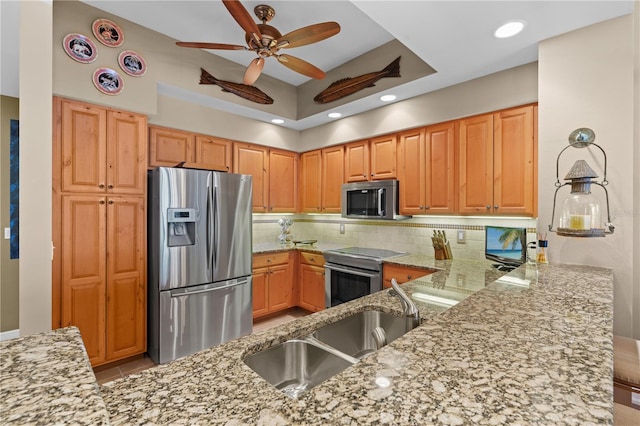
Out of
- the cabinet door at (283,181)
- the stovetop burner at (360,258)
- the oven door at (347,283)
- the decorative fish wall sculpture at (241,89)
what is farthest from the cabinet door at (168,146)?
the oven door at (347,283)

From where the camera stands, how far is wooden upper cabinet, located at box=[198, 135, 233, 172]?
3.29 meters

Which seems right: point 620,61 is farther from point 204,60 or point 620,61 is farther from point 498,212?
point 204,60

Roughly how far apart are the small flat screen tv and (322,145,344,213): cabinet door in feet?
5.92

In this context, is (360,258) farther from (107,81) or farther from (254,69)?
(107,81)

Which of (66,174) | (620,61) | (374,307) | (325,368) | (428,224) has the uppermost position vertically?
(620,61)

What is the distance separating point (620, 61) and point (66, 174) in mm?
3935

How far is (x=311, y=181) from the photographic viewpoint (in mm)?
4191

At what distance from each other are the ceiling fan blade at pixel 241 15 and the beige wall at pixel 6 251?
2.81 meters

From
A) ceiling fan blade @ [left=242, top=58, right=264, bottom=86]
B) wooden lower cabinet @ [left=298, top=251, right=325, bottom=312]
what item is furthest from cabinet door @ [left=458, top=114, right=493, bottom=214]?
ceiling fan blade @ [left=242, top=58, right=264, bottom=86]

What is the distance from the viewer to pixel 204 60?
3.00 metres

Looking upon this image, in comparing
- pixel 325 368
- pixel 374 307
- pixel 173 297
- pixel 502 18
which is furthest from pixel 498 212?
Result: pixel 173 297

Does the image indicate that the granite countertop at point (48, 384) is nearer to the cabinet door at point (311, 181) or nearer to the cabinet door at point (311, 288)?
the cabinet door at point (311, 288)

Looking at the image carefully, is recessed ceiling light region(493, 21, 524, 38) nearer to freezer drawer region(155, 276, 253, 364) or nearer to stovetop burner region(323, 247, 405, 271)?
stovetop burner region(323, 247, 405, 271)

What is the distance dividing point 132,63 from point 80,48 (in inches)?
13.9
